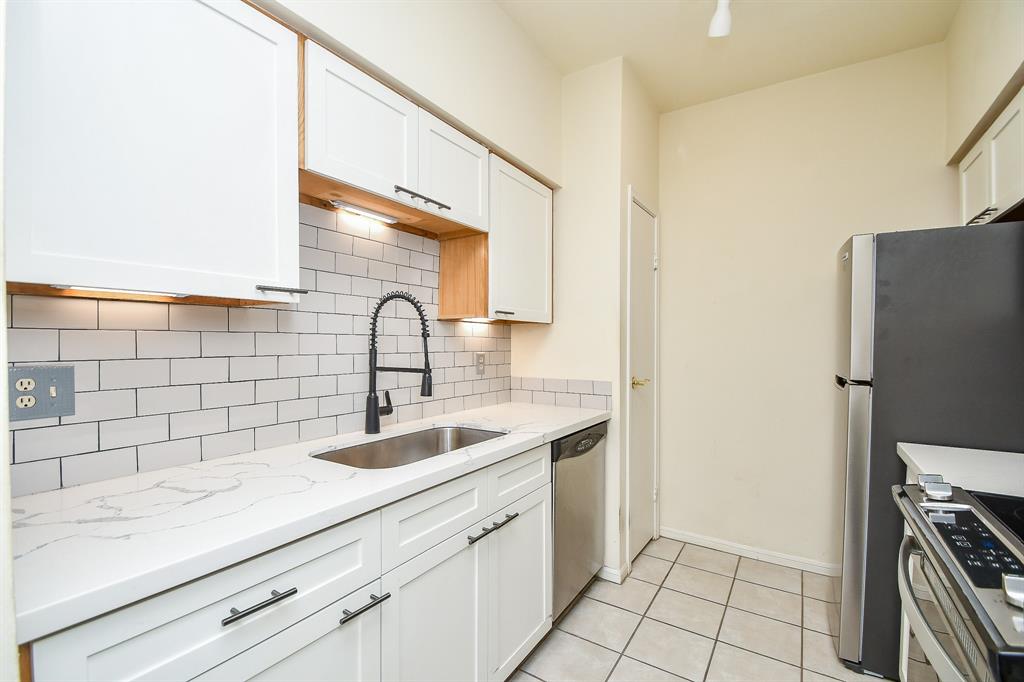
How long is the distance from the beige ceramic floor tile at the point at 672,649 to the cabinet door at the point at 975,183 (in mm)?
2215

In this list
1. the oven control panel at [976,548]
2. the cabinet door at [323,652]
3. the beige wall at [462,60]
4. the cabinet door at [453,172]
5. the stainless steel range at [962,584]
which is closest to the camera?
the stainless steel range at [962,584]

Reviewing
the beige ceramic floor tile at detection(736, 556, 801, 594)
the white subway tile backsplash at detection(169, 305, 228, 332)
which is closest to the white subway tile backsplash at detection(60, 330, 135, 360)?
the white subway tile backsplash at detection(169, 305, 228, 332)

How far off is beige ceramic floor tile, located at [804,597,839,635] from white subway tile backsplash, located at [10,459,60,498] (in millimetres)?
2810

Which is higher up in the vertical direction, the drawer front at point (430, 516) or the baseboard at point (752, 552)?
the drawer front at point (430, 516)

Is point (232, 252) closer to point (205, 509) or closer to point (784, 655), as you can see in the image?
point (205, 509)

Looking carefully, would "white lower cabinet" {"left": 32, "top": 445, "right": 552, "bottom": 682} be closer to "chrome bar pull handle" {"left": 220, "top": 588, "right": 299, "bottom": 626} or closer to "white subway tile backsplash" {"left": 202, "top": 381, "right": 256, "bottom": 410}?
"chrome bar pull handle" {"left": 220, "top": 588, "right": 299, "bottom": 626}

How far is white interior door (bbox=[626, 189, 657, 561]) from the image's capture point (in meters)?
2.66

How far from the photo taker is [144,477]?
1245mm

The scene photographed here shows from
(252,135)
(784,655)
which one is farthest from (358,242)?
(784,655)

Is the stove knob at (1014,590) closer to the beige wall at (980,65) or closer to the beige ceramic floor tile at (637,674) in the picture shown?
the beige ceramic floor tile at (637,674)

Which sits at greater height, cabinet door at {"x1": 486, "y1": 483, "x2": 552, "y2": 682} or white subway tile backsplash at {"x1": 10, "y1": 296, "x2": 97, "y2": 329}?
white subway tile backsplash at {"x1": 10, "y1": 296, "x2": 97, "y2": 329}

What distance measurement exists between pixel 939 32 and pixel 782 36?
750 millimetres

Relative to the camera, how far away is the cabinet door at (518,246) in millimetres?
2203

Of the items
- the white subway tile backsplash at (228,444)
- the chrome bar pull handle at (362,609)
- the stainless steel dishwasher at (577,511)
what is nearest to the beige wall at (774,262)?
the stainless steel dishwasher at (577,511)
